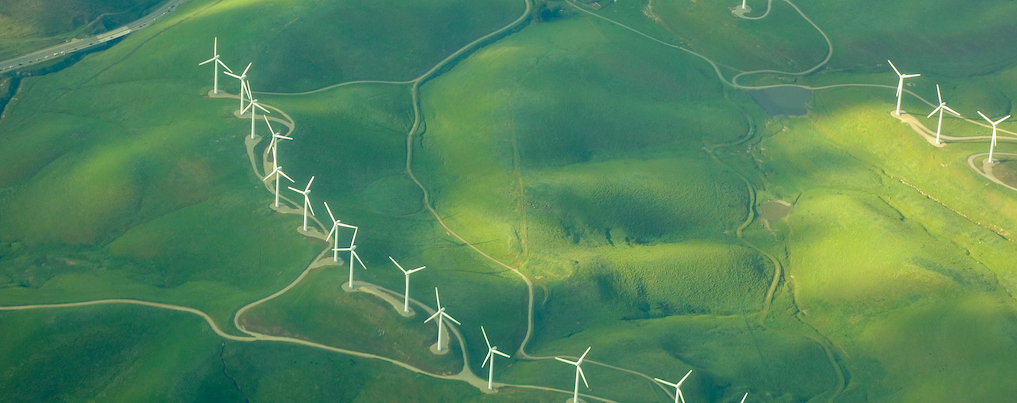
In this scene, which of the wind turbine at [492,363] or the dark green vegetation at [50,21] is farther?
the dark green vegetation at [50,21]

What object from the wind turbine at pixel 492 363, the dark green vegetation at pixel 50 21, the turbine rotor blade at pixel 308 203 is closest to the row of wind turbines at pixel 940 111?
the wind turbine at pixel 492 363

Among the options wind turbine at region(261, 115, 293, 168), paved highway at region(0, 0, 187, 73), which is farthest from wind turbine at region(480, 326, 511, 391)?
paved highway at region(0, 0, 187, 73)

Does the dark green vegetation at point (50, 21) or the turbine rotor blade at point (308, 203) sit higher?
the dark green vegetation at point (50, 21)

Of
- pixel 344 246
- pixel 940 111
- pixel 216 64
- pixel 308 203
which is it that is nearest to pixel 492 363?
pixel 344 246

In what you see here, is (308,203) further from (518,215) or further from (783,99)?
(783,99)

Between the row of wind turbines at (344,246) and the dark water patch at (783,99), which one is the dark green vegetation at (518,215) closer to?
the row of wind turbines at (344,246)
